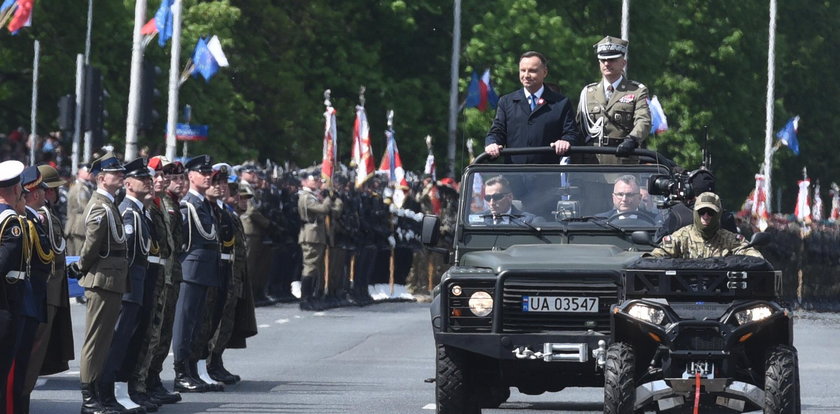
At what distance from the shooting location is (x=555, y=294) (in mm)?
14688

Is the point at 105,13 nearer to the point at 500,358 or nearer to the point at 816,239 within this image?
the point at 816,239

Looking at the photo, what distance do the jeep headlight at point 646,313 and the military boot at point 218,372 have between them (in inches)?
281

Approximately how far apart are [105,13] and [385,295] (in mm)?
19349

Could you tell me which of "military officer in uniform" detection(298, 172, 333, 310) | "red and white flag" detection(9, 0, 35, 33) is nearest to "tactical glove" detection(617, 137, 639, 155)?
"military officer in uniform" detection(298, 172, 333, 310)

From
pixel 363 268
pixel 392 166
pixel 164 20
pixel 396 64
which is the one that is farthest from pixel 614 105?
pixel 396 64

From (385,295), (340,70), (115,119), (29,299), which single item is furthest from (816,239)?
(29,299)

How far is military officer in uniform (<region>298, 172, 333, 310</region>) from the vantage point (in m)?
33.4

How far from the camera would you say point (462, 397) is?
1496 cm

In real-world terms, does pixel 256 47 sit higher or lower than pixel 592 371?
higher

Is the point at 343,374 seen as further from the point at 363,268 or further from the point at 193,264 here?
the point at 363,268

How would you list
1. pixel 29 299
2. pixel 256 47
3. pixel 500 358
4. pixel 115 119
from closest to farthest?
pixel 29 299 < pixel 500 358 < pixel 115 119 < pixel 256 47

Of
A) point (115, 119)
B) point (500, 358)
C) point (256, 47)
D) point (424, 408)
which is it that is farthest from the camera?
point (256, 47)

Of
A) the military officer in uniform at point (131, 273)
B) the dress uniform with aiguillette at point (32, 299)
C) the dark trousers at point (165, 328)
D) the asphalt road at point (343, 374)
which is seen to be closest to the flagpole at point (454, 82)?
the asphalt road at point (343, 374)

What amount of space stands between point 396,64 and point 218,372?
155 feet
